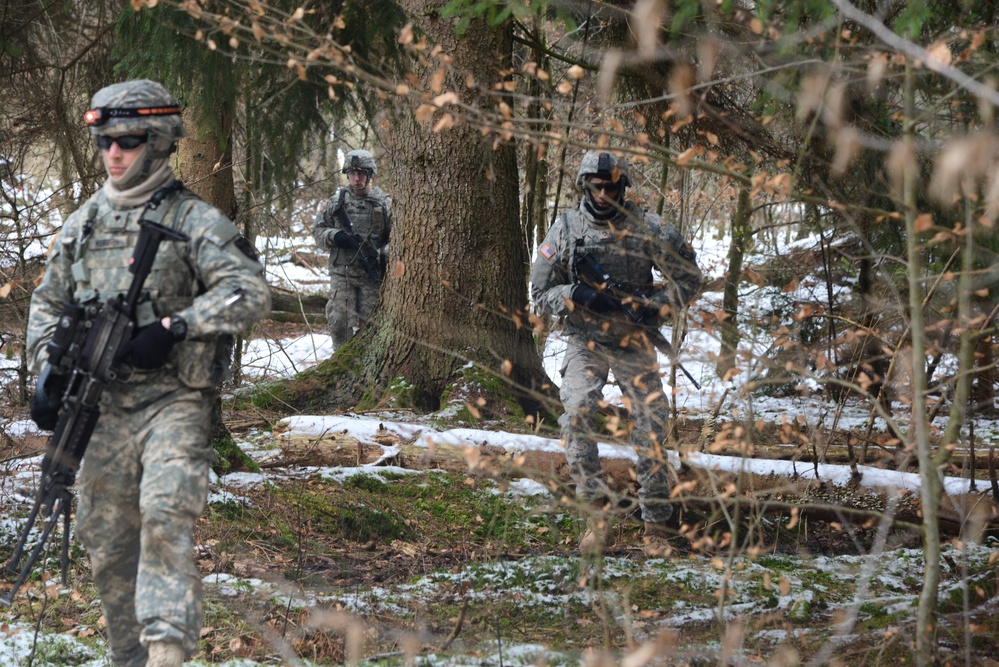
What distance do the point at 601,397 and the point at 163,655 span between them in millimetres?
3257

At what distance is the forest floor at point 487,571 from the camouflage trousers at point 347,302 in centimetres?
391

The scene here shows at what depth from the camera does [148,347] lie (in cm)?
346

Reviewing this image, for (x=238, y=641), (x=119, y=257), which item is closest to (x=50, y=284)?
(x=119, y=257)

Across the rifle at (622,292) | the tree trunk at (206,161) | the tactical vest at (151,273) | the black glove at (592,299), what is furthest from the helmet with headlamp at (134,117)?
the rifle at (622,292)

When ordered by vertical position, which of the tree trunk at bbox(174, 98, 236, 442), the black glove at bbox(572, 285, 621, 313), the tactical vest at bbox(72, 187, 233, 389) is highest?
the tree trunk at bbox(174, 98, 236, 442)

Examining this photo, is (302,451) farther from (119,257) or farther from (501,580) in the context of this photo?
(119,257)

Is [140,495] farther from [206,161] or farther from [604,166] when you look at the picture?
[604,166]

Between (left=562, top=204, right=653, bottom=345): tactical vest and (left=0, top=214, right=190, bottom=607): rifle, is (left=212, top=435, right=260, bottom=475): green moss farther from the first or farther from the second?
(left=0, top=214, right=190, bottom=607): rifle

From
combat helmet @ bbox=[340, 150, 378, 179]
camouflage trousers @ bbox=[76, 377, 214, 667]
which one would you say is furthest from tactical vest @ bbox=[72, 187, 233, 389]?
combat helmet @ bbox=[340, 150, 378, 179]

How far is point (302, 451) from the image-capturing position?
6.61 meters

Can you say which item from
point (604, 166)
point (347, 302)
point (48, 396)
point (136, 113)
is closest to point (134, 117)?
point (136, 113)

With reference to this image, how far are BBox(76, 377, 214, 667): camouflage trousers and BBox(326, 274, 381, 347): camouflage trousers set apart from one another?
7.16 m

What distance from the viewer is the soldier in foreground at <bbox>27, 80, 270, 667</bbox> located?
3531 millimetres

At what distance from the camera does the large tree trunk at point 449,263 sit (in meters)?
7.65
